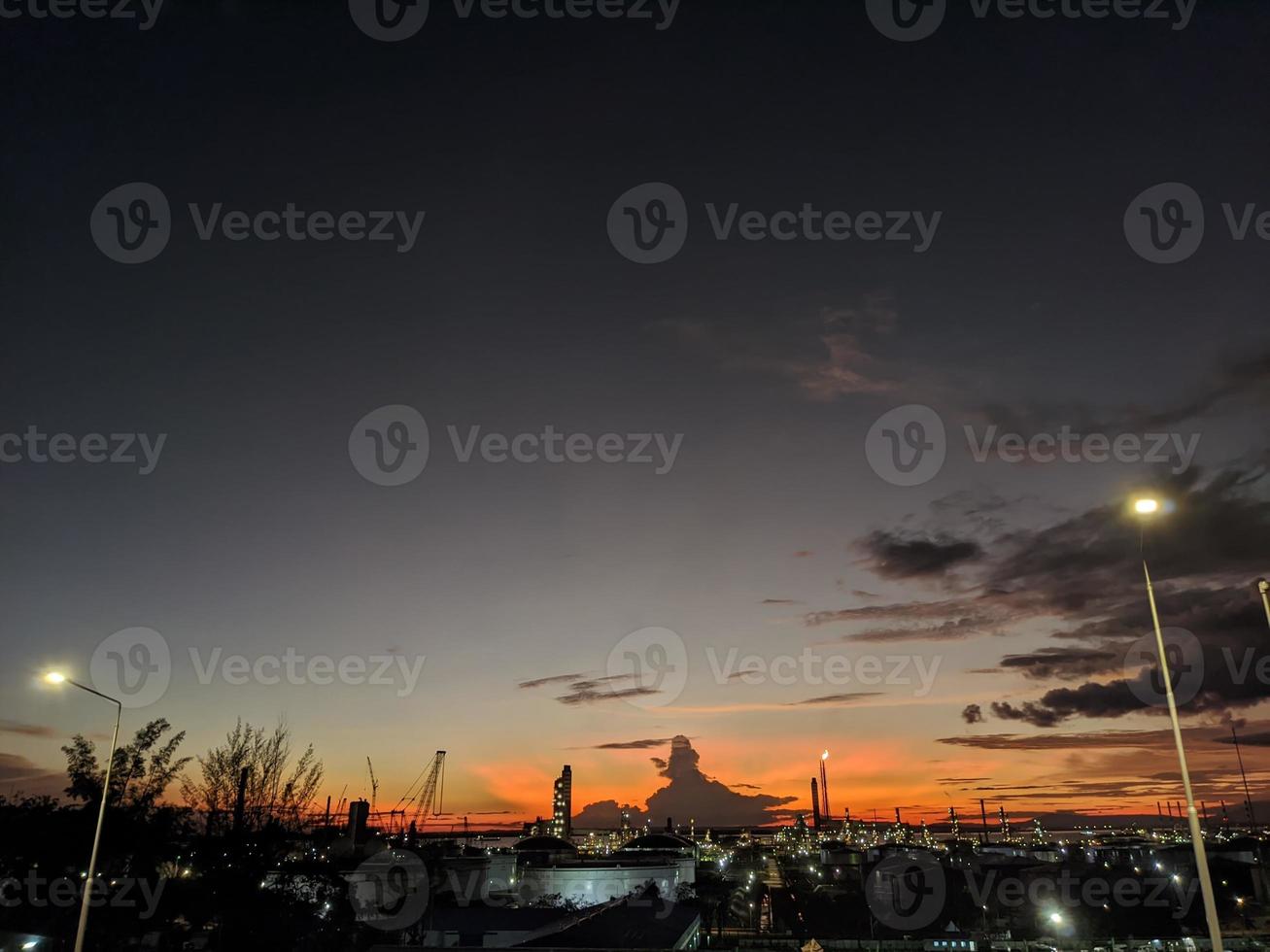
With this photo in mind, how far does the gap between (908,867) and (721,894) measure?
24612 millimetres

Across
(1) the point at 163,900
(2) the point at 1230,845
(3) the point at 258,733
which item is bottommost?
(2) the point at 1230,845

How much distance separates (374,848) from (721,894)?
219 ft

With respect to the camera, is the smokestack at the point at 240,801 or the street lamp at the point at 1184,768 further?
the smokestack at the point at 240,801

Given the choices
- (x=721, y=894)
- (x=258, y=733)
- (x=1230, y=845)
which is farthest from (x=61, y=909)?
(x=1230, y=845)

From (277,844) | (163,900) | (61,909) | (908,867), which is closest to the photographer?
(61,909)

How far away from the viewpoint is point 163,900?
43281mm

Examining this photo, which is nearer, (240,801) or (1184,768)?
(1184,768)

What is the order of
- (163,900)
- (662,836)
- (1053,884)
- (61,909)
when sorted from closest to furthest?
(61,909) → (163,900) → (1053,884) → (662,836)

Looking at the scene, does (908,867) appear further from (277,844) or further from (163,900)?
(163,900)

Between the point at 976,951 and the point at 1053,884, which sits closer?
the point at 976,951

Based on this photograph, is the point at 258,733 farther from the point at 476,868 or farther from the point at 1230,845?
the point at 1230,845

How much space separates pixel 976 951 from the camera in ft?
149

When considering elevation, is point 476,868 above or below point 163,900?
below

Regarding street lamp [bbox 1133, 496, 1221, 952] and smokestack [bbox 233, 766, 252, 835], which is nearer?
street lamp [bbox 1133, 496, 1221, 952]
